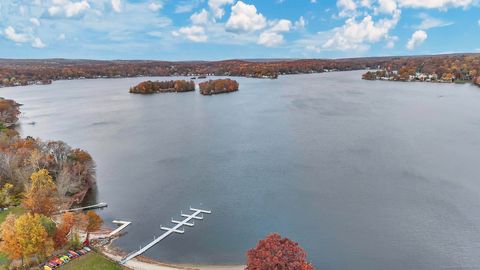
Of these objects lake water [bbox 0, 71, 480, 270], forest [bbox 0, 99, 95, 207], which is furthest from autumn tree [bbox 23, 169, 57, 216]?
lake water [bbox 0, 71, 480, 270]

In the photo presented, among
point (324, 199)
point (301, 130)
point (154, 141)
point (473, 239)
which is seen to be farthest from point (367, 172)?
point (154, 141)

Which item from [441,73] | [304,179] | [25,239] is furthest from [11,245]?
[441,73]

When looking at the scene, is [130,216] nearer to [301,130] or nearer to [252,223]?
[252,223]

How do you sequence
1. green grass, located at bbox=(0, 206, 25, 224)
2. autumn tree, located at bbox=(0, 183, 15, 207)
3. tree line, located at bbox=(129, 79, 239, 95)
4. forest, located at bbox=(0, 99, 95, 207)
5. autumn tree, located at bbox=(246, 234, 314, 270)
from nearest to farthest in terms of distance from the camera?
autumn tree, located at bbox=(246, 234, 314, 270) < green grass, located at bbox=(0, 206, 25, 224) < autumn tree, located at bbox=(0, 183, 15, 207) < forest, located at bbox=(0, 99, 95, 207) < tree line, located at bbox=(129, 79, 239, 95)

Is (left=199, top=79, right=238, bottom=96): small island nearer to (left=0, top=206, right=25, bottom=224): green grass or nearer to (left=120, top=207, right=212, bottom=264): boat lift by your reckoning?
(left=120, top=207, right=212, bottom=264): boat lift

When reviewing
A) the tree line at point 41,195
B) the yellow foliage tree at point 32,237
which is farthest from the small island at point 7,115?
the yellow foliage tree at point 32,237

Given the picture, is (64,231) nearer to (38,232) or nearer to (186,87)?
(38,232)

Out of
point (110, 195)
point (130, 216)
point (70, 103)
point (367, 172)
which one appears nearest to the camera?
point (130, 216)
